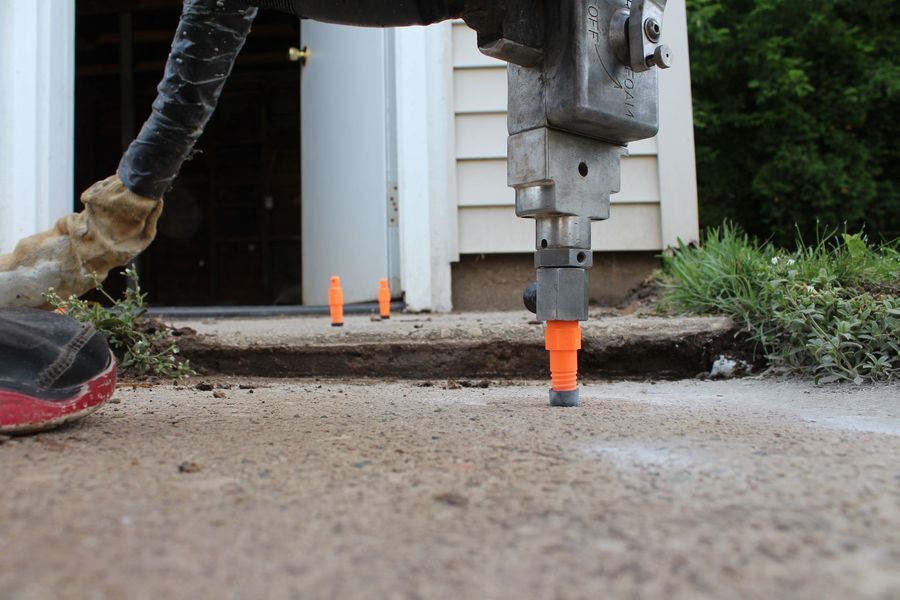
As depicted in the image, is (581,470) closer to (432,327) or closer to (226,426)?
(226,426)

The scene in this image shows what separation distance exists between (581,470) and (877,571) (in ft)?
1.21

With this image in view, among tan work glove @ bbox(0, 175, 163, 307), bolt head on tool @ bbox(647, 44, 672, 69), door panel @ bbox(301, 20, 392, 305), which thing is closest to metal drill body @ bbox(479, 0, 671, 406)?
bolt head on tool @ bbox(647, 44, 672, 69)

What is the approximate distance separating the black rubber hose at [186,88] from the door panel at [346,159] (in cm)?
207

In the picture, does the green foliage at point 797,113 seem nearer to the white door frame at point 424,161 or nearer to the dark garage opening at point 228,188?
the white door frame at point 424,161

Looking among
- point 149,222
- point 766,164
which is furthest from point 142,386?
point 766,164

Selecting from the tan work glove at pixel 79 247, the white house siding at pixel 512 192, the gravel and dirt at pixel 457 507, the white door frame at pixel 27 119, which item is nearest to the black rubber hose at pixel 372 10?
the tan work glove at pixel 79 247

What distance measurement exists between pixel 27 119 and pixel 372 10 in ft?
9.33

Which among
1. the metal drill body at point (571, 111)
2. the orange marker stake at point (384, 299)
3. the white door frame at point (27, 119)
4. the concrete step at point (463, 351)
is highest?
the white door frame at point (27, 119)

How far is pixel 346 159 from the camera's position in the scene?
12.3 feet

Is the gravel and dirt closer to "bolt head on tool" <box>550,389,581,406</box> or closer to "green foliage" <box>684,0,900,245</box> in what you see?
"bolt head on tool" <box>550,389,581,406</box>

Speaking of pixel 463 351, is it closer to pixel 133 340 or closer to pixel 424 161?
pixel 133 340

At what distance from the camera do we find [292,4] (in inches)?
47.3

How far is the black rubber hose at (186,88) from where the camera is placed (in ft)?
4.09

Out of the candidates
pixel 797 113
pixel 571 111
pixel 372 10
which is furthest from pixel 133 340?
pixel 797 113
